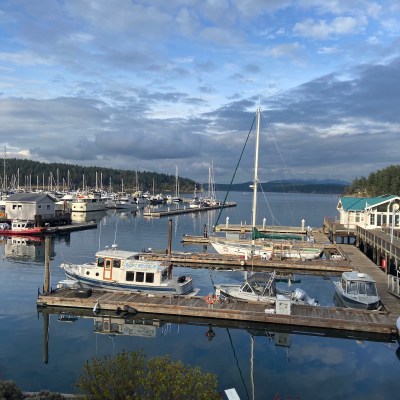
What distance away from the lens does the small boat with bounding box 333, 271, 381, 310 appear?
90.1 feet

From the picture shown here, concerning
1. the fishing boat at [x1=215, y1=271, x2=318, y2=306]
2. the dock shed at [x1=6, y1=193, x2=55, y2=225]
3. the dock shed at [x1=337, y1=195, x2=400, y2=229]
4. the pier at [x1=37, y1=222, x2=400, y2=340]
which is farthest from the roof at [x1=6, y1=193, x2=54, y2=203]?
the fishing boat at [x1=215, y1=271, x2=318, y2=306]

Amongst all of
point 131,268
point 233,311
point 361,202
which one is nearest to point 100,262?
point 131,268

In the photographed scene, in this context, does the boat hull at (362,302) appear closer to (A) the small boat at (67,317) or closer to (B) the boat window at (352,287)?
(B) the boat window at (352,287)

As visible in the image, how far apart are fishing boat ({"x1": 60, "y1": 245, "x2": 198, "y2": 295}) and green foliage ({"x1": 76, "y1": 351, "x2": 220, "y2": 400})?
17796mm

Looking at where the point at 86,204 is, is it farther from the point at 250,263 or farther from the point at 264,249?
the point at 250,263

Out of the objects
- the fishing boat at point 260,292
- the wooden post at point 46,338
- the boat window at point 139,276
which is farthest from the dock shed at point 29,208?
the fishing boat at point 260,292

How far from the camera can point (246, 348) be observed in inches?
910

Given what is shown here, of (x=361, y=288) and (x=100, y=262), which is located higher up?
(x=100, y=262)

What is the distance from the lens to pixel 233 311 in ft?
85.1

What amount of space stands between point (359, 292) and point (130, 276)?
48.2 feet

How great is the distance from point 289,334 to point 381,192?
13614cm

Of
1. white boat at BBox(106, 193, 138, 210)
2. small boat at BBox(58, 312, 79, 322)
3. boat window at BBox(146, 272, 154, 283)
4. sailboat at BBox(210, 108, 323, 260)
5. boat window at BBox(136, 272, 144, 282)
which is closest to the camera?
small boat at BBox(58, 312, 79, 322)

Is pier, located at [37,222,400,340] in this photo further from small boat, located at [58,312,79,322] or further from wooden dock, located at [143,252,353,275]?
wooden dock, located at [143,252,353,275]

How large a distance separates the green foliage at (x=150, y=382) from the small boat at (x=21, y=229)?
61.1 metres
